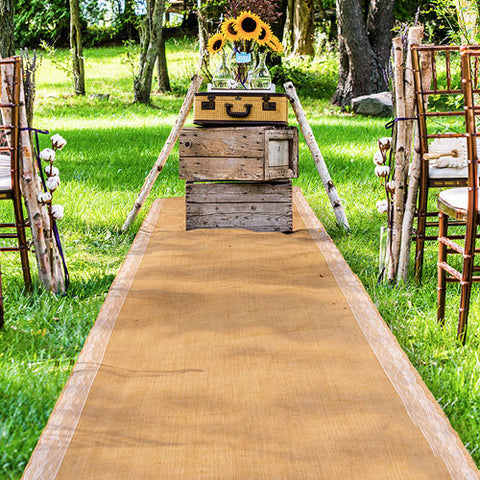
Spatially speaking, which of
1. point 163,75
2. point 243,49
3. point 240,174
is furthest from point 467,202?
point 163,75

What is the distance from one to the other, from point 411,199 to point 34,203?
76.0 inches

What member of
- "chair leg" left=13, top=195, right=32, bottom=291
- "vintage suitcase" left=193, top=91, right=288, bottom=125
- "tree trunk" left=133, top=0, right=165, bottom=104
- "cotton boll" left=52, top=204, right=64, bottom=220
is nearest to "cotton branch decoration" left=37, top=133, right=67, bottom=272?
"cotton boll" left=52, top=204, right=64, bottom=220

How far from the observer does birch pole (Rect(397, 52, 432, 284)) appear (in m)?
3.79

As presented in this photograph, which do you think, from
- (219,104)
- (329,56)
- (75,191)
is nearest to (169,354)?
(219,104)

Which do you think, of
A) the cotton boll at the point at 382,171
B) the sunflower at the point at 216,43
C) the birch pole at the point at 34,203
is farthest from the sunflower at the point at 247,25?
the birch pole at the point at 34,203

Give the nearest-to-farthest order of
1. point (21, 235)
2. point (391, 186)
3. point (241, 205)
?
point (21, 235) < point (391, 186) < point (241, 205)

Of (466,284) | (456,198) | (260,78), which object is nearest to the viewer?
(466,284)

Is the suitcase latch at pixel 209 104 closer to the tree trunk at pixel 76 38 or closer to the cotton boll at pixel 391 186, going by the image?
the cotton boll at pixel 391 186

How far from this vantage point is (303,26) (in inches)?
730

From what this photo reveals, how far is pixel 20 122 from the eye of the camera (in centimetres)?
359

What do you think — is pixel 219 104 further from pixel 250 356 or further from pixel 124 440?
pixel 124 440

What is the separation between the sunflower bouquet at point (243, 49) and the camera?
17.1ft

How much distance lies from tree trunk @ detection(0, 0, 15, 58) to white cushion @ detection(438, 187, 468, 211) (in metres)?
6.57

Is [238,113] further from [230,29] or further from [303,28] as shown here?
[303,28]
